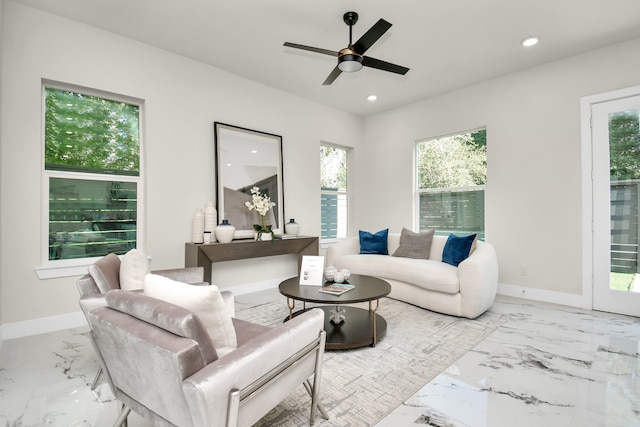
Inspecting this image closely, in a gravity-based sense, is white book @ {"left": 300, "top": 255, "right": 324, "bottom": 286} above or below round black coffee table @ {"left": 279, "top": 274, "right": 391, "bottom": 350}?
above

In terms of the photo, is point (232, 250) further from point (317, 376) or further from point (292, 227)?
point (317, 376)

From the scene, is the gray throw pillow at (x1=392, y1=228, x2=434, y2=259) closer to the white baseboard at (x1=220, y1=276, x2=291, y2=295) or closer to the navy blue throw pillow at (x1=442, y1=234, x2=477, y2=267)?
the navy blue throw pillow at (x1=442, y1=234, x2=477, y2=267)

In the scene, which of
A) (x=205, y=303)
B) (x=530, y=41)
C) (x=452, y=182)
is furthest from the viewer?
(x=452, y=182)

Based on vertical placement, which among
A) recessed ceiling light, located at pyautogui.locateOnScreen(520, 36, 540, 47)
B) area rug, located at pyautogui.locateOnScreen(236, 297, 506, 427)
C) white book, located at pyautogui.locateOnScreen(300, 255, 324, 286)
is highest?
recessed ceiling light, located at pyautogui.locateOnScreen(520, 36, 540, 47)

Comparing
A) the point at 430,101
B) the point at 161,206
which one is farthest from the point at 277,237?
the point at 430,101

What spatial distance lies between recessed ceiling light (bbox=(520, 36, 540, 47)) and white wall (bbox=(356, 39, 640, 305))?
2.16 feet

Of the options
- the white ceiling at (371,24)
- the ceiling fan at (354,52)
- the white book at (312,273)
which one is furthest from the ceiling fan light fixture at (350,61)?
the white book at (312,273)

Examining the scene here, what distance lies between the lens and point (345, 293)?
256 centimetres

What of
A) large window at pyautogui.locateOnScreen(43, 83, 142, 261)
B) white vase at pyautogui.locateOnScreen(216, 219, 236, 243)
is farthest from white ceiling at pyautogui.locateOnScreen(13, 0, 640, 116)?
white vase at pyautogui.locateOnScreen(216, 219, 236, 243)

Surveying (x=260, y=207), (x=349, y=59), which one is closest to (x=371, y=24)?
(x=349, y=59)

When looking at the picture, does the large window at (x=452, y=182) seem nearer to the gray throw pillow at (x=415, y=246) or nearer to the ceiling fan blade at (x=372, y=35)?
the gray throw pillow at (x=415, y=246)

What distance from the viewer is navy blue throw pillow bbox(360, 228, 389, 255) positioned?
446cm

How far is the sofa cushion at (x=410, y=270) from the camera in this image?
10.6 ft

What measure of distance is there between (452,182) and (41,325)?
5201 mm
